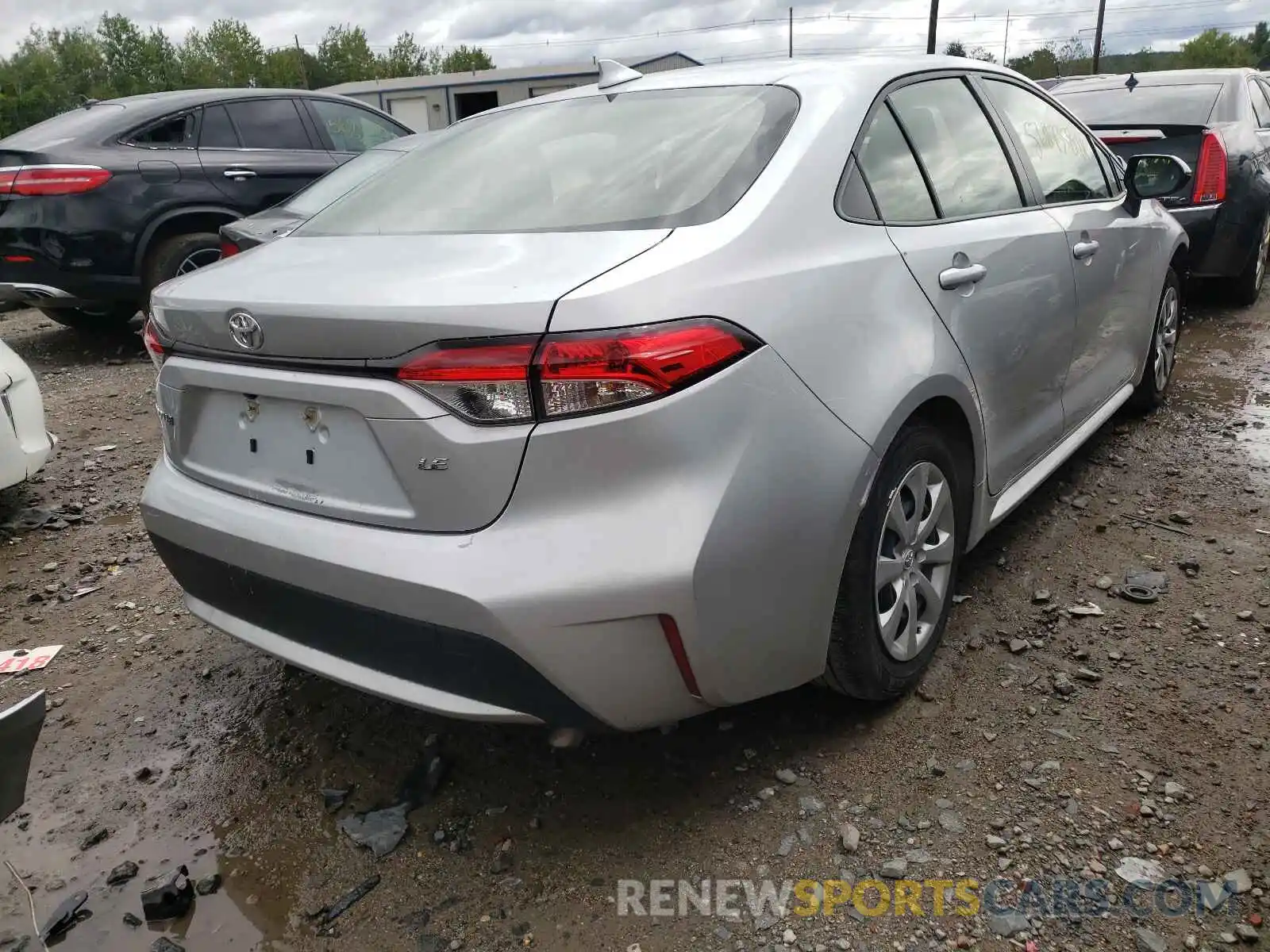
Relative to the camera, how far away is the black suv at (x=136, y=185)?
20.0ft

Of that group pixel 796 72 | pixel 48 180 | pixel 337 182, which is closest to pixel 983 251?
pixel 796 72

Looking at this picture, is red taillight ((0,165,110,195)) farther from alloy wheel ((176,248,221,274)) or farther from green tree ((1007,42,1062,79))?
green tree ((1007,42,1062,79))

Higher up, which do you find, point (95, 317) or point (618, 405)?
point (618, 405)

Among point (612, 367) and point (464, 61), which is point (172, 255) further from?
point (464, 61)

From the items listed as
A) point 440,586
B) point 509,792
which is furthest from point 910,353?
point 509,792

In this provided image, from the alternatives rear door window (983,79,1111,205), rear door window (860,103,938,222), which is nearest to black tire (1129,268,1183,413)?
rear door window (983,79,1111,205)

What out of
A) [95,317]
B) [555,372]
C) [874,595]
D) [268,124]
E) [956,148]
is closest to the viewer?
[555,372]

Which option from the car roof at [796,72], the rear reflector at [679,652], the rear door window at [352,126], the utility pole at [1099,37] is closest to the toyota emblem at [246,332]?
the rear reflector at [679,652]

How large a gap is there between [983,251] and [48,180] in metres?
5.81

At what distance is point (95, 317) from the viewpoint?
7.50m

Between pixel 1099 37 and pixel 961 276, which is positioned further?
pixel 1099 37

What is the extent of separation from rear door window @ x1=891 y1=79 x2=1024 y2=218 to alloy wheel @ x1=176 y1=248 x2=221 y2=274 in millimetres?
5239

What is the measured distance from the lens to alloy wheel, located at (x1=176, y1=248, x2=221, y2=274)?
660 centimetres

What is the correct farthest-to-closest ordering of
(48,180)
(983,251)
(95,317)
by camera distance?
(95,317), (48,180), (983,251)
